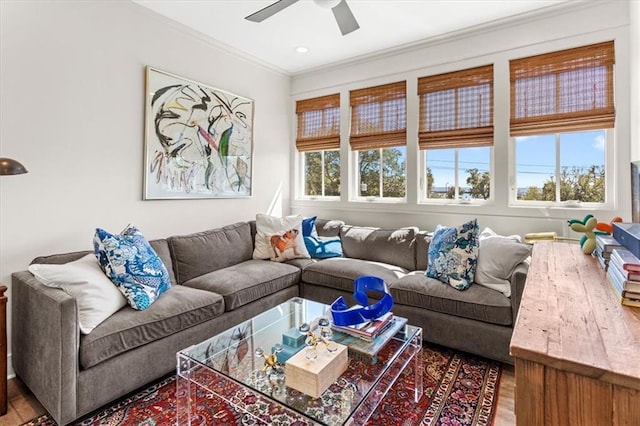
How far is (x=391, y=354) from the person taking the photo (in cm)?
176

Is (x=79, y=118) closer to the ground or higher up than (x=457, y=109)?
closer to the ground

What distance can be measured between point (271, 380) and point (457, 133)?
283 cm

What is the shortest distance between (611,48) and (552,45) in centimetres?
40

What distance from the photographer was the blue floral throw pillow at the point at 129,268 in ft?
6.82

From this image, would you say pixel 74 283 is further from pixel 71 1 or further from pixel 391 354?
pixel 71 1

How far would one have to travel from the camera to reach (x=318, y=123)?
430 cm

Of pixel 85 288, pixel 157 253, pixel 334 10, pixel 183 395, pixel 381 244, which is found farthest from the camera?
pixel 381 244

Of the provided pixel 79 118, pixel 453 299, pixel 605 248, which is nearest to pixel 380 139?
pixel 453 299

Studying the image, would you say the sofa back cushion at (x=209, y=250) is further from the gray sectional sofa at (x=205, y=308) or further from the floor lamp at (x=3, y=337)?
the floor lamp at (x=3, y=337)

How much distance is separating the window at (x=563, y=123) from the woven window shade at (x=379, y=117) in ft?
3.42

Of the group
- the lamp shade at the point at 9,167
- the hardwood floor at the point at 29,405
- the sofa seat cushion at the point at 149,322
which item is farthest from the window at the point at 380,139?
the lamp shade at the point at 9,167

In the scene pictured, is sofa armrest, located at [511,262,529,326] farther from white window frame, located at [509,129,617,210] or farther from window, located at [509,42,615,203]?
window, located at [509,42,615,203]

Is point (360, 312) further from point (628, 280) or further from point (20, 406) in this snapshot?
point (20, 406)

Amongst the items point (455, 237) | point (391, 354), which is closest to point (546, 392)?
point (391, 354)
